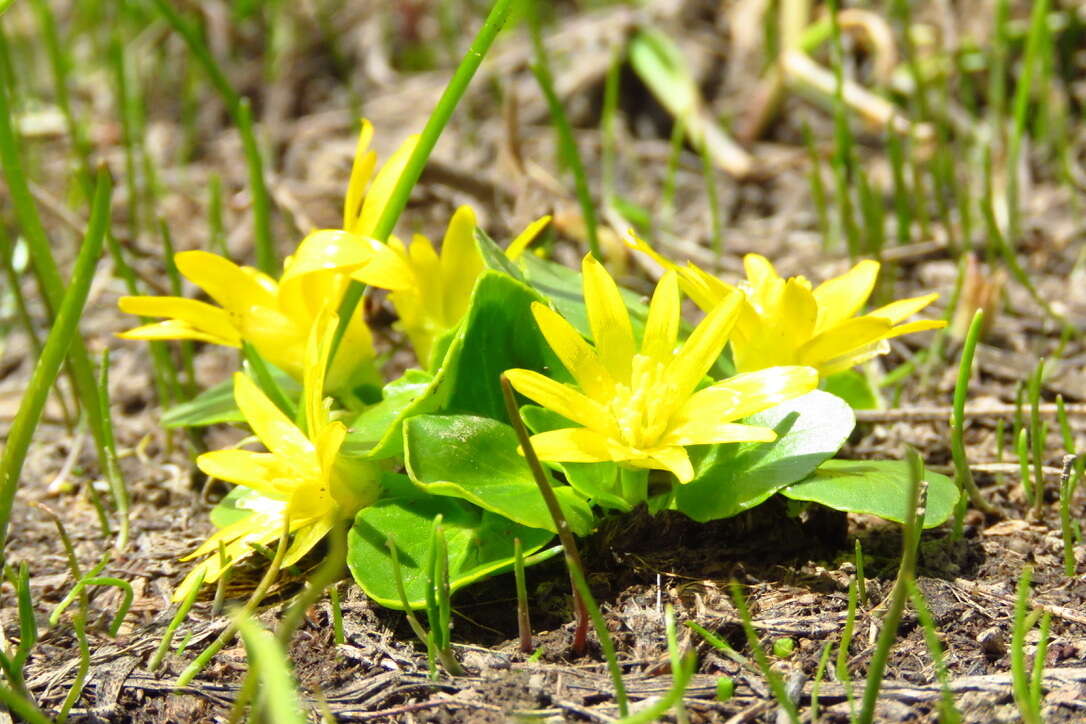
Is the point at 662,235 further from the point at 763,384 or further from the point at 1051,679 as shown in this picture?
the point at 1051,679

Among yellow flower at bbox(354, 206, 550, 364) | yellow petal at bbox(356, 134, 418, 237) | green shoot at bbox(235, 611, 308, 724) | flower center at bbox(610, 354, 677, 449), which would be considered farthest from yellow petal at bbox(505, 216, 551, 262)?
green shoot at bbox(235, 611, 308, 724)

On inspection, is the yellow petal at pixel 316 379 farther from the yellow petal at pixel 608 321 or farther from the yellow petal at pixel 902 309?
the yellow petal at pixel 902 309

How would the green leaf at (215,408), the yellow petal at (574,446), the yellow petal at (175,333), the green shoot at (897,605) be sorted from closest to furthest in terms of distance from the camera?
the green shoot at (897,605) < the yellow petal at (574,446) < the yellow petal at (175,333) < the green leaf at (215,408)

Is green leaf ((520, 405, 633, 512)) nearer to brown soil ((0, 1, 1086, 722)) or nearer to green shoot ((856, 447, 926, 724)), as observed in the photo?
brown soil ((0, 1, 1086, 722))

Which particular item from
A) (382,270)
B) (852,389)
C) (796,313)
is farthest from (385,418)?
(852,389)

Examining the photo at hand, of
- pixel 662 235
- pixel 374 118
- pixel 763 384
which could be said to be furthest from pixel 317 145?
pixel 763 384

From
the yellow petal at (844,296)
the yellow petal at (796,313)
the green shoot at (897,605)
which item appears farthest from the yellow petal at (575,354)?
the green shoot at (897,605)
